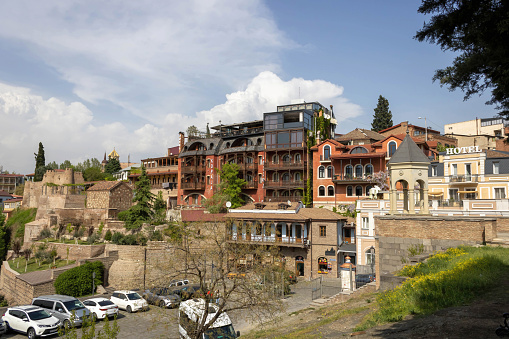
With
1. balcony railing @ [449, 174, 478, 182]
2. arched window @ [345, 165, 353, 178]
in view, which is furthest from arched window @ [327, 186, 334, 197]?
balcony railing @ [449, 174, 478, 182]

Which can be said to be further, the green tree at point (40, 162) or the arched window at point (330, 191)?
the green tree at point (40, 162)

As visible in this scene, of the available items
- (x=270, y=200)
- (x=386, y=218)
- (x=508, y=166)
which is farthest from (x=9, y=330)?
(x=508, y=166)

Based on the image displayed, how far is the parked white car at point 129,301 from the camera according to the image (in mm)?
27039

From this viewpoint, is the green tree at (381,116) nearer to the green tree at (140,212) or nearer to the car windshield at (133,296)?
the green tree at (140,212)

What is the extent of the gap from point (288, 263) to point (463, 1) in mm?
33173

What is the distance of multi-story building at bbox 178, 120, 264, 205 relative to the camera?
52312 mm

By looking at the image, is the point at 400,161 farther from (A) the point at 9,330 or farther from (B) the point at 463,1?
(A) the point at 9,330

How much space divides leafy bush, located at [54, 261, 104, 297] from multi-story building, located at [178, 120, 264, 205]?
21170 mm

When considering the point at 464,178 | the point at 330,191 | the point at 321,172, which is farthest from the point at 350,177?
the point at 464,178

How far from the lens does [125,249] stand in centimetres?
3728

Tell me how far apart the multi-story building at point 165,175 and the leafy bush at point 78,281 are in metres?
29.4

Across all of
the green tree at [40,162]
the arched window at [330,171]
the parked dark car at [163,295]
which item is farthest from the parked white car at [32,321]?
the green tree at [40,162]

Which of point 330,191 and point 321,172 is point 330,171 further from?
point 330,191

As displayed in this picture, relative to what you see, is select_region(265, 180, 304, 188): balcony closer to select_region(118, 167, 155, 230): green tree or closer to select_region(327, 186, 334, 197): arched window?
select_region(327, 186, 334, 197): arched window
